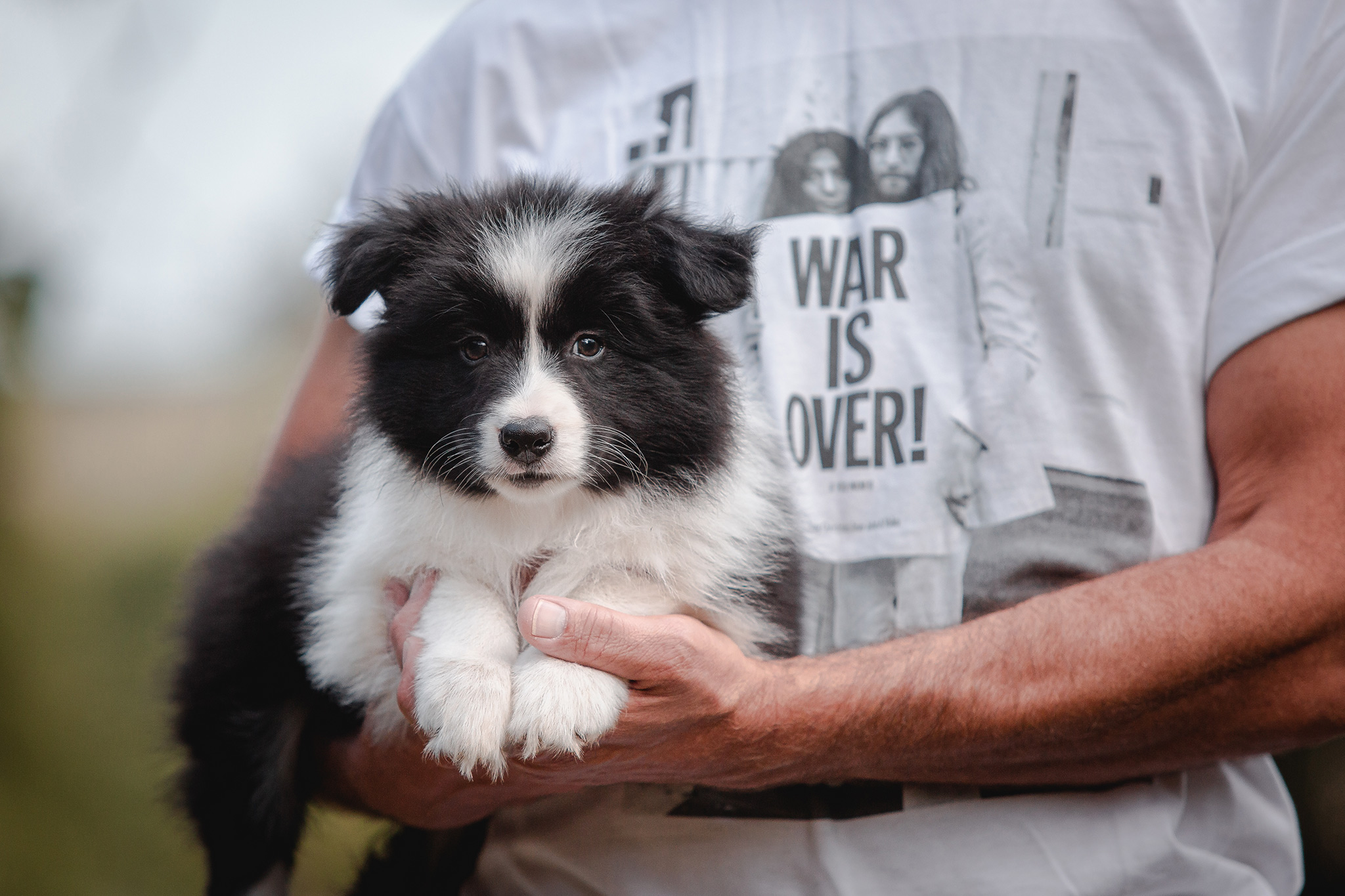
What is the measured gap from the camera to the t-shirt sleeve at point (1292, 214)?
1.88 metres

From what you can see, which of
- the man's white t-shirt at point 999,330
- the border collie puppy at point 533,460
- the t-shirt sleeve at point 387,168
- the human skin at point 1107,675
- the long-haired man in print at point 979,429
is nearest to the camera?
the border collie puppy at point 533,460

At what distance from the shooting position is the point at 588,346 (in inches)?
74.1

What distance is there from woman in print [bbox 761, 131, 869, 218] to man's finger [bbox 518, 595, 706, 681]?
3.79 ft

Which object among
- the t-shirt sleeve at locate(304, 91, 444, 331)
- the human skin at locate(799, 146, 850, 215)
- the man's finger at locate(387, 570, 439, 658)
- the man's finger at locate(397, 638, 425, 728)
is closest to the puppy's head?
the man's finger at locate(387, 570, 439, 658)

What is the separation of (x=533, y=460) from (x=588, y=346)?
0.30 m

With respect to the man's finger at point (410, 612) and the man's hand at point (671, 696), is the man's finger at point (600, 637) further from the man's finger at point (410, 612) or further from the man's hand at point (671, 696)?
the man's finger at point (410, 612)

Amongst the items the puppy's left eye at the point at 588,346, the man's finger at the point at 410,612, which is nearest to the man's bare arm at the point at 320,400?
the man's finger at the point at 410,612

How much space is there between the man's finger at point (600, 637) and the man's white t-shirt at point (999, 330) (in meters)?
0.59

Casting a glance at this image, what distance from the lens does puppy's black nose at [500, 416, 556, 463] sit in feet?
5.48

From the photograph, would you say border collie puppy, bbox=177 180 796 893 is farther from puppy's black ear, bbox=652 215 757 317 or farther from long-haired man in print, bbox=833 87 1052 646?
long-haired man in print, bbox=833 87 1052 646

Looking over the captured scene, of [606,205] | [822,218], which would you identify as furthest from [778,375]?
[606,205]

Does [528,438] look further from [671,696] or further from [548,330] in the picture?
[671,696]

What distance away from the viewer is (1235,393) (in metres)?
2.00

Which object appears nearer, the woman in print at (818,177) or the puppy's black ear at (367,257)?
the puppy's black ear at (367,257)
